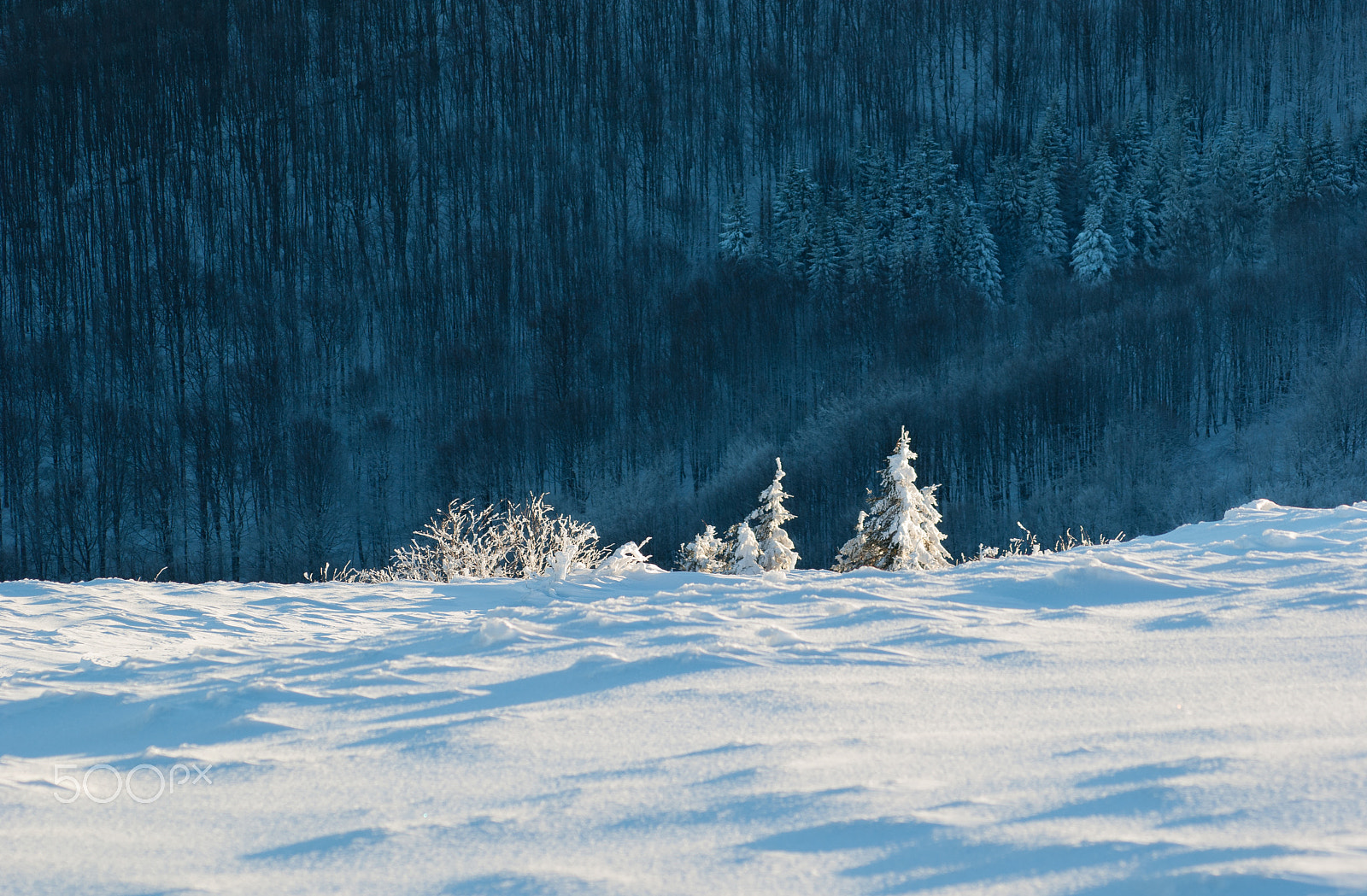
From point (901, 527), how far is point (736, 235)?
48140mm

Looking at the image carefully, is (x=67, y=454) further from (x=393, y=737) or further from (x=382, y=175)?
(x=393, y=737)

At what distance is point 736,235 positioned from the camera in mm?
62094

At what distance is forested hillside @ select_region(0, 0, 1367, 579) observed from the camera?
152ft

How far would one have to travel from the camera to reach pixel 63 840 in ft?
8.82

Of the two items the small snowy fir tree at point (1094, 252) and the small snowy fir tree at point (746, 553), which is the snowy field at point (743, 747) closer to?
the small snowy fir tree at point (746, 553)

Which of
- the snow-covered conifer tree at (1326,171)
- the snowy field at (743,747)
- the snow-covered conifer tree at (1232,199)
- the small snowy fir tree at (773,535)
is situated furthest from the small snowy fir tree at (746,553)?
the snow-covered conifer tree at (1326,171)

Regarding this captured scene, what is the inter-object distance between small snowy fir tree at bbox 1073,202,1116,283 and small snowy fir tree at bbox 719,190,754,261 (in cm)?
2035

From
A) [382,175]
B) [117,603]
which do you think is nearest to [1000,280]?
[382,175]

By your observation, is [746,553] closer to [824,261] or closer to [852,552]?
[852,552]

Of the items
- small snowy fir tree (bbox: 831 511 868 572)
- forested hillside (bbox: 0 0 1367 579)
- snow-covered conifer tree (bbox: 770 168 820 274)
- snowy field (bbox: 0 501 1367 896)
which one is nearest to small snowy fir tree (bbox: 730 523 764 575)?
small snowy fir tree (bbox: 831 511 868 572)

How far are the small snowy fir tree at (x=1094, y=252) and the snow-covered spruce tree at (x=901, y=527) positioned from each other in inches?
1555

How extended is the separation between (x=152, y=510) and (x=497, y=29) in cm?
5046

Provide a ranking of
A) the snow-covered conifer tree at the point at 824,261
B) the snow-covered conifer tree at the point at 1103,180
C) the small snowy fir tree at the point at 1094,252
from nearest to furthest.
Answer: the small snowy fir tree at the point at 1094,252 < the snow-covered conifer tree at the point at 1103,180 < the snow-covered conifer tree at the point at 824,261

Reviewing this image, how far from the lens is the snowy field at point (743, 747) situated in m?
2.29
